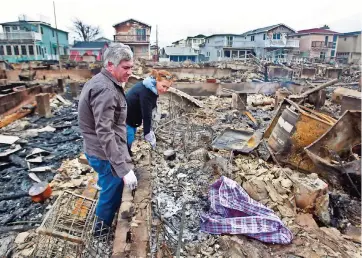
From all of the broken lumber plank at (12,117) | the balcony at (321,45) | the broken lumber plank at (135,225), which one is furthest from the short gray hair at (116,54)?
the balcony at (321,45)

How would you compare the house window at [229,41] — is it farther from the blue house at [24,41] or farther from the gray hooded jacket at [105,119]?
the gray hooded jacket at [105,119]

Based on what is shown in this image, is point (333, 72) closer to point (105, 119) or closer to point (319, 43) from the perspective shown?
point (105, 119)

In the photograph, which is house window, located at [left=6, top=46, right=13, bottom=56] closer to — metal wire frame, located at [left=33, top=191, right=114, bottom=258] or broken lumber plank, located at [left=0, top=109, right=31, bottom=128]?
broken lumber plank, located at [left=0, top=109, right=31, bottom=128]

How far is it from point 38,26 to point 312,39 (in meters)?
41.9

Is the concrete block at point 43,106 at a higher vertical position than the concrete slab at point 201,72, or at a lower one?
lower

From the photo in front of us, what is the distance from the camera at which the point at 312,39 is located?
4219 centimetres

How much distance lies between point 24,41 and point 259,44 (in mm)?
34235

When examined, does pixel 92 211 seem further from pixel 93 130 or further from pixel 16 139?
pixel 16 139

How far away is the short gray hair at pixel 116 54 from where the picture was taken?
2.28 meters

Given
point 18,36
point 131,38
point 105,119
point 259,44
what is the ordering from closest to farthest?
1. point 105,119
2. point 18,36
3. point 131,38
4. point 259,44

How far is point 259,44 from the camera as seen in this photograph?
4169 cm

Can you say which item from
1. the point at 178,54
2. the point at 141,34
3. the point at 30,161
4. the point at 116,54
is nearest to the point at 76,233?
the point at 116,54

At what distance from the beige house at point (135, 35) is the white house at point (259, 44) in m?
11.4

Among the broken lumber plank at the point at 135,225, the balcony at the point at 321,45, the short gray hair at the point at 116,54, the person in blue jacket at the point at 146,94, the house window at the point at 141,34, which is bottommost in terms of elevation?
the broken lumber plank at the point at 135,225
